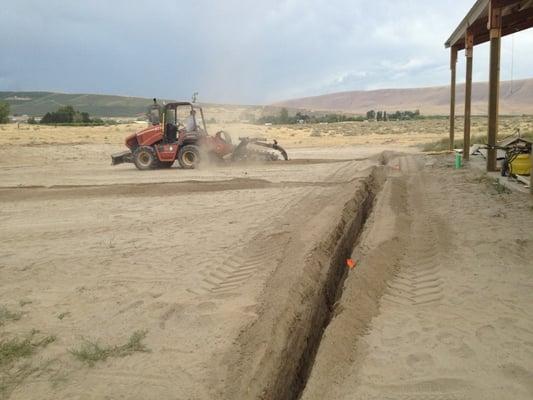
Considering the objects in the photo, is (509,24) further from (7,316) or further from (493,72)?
(7,316)

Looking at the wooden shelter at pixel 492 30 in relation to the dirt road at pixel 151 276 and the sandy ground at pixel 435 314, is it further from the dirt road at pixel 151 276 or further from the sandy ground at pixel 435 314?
the sandy ground at pixel 435 314

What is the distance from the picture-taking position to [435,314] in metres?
4.86

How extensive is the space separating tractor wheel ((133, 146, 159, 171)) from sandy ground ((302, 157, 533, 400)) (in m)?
11.8

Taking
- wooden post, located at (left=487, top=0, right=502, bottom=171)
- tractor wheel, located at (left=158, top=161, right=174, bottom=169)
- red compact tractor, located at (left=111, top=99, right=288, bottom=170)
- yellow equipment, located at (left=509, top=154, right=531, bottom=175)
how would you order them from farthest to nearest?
tractor wheel, located at (left=158, top=161, right=174, bottom=169), red compact tractor, located at (left=111, top=99, right=288, bottom=170), wooden post, located at (left=487, top=0, right=502, bottom=171), yellow equipment, located at (left=509, top=154, right=531, bottom=175)

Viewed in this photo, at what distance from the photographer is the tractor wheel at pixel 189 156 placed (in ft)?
60.0

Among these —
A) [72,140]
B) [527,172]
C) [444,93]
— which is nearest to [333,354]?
[527,172]

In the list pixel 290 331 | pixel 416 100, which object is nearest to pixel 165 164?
pixel 290 331

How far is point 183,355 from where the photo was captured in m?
4.28

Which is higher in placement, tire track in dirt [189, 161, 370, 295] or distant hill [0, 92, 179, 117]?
distant hill [0, 92, 179, 117]

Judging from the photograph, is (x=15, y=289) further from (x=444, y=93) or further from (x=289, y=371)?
(x=444, y=93)

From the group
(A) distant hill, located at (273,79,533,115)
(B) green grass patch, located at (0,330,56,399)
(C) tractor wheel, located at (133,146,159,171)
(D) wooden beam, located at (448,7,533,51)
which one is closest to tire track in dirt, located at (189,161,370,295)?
(B) green grass patch, located at (0,330,56,399)

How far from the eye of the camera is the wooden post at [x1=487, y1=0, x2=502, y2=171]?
12672 mm

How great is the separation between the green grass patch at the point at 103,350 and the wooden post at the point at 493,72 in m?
11.2

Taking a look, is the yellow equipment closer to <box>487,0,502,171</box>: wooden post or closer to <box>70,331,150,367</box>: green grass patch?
<box>487,0,502,171</box>: wooden post
